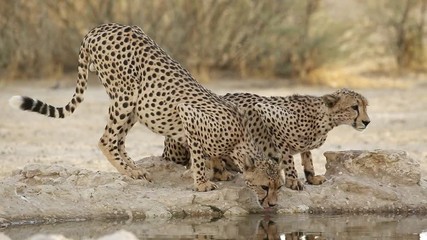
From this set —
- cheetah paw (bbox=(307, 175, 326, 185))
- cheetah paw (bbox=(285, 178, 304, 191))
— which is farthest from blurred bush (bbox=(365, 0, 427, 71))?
cheetah paw (bbox=(285, 178, 304, 191))

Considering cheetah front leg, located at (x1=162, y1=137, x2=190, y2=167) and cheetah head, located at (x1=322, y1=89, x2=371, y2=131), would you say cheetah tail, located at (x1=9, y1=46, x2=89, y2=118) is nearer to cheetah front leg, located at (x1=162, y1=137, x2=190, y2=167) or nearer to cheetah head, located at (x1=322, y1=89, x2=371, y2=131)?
cheetah front leg, located at (x1=162, y1=137, x2=190, y2=167)

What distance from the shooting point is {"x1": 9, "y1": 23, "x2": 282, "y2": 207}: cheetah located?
8594mm

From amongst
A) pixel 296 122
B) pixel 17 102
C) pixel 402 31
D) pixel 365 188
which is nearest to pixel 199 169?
pixel 296 122

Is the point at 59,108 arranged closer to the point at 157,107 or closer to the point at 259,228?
the point at 157,107

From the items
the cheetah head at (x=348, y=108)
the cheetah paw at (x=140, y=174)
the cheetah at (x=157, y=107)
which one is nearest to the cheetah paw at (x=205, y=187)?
the cheetah at (x=157, y=107)

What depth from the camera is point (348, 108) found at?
8898mm

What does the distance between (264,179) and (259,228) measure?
381 millimetres

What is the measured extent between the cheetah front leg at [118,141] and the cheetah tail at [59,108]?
0.35 meters

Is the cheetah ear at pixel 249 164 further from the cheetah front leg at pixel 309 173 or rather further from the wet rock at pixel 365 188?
the cheetah front leg at pixel 309 173

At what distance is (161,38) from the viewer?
19094 millimetres

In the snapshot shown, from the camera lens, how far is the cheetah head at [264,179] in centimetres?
827

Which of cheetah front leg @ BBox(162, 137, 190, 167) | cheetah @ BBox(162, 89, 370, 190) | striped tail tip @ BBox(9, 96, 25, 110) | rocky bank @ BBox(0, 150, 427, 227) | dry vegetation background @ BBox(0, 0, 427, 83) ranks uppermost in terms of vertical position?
dry vegetation background @ BBox(0, 0, 427, 83)

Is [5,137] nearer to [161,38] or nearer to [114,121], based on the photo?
[114,121]

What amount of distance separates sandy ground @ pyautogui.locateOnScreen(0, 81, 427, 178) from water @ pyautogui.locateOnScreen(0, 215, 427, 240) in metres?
2.38
